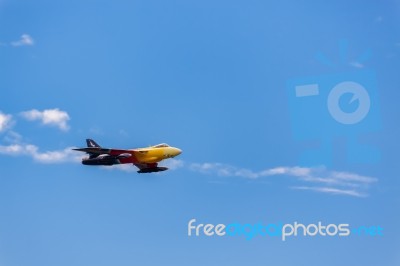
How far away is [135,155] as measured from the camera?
7625cm

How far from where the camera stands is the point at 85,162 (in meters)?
75.1

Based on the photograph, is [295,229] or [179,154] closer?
[295,229]

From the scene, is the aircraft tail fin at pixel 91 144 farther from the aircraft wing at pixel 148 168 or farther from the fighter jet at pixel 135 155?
the aircraft wing at pixel 148 168

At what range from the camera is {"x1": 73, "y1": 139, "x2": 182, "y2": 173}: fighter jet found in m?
74.9

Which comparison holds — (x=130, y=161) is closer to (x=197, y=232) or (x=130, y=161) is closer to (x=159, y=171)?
(x=159, y=171)

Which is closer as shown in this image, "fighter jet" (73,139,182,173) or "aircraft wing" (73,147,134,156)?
"aircraft wing" (73,147,134,156)

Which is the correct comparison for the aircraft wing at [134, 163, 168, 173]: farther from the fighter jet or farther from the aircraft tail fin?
the aircraft tail fin

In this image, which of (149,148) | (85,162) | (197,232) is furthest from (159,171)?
(197,232)

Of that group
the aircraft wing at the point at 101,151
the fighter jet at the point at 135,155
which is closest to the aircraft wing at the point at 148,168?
the fighter jet at the point at 135,155

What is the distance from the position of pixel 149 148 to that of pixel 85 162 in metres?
7.03

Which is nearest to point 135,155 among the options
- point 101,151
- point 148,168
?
point 148,168

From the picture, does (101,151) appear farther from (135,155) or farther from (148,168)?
(148,168)

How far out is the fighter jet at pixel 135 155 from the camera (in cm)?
7494

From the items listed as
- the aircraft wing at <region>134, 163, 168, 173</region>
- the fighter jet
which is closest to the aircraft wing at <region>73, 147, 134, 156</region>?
the fighter jet
